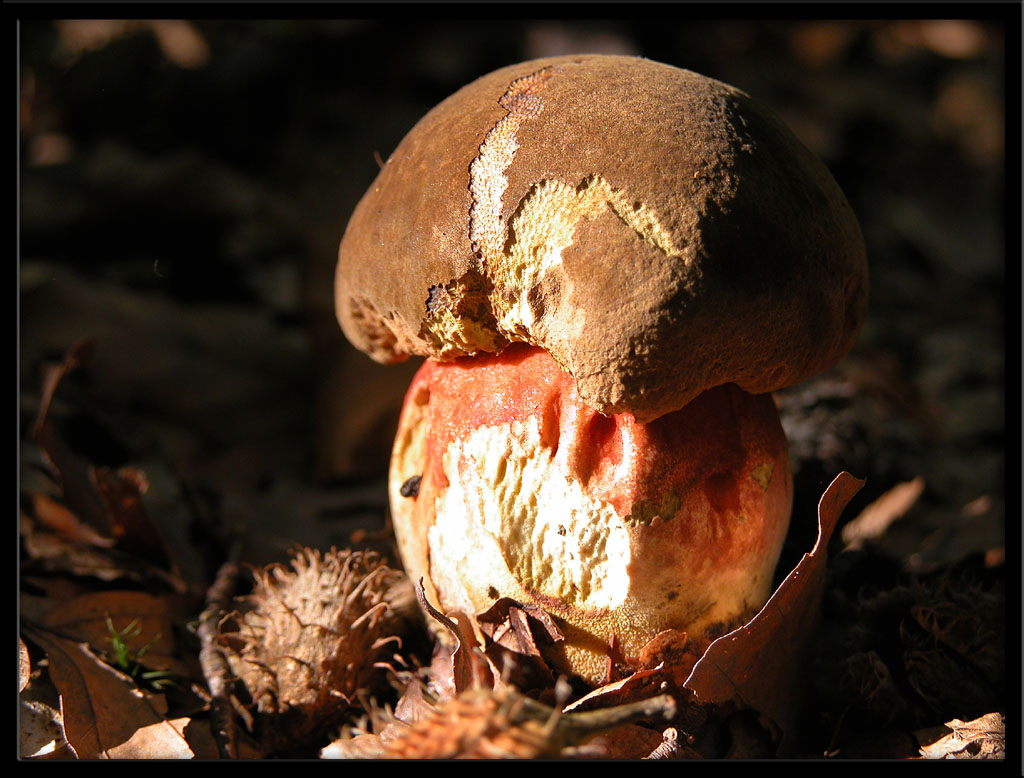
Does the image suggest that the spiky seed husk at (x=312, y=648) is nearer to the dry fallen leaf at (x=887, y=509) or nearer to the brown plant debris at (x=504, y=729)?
the brown plant debris at (x=504, y=729)

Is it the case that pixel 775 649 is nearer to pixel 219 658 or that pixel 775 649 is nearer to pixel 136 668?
pixel 219 658

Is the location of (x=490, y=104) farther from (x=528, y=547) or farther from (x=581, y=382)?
(x=528, y=547)

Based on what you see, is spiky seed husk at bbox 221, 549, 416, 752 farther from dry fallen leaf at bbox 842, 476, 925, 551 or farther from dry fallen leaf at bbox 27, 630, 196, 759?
dry fallen leaf at bbox 842, 476, 925, 551

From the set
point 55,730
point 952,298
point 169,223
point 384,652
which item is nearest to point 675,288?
point 384,652

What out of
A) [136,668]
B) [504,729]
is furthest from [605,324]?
[136,668]

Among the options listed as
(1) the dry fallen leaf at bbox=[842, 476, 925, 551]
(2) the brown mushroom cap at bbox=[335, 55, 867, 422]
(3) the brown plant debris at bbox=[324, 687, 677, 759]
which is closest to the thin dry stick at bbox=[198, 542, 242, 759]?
(3) the brown plant debris at bbox=[324, 687, 677, 759]

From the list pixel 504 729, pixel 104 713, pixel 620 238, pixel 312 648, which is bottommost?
pixel 104 713
